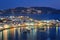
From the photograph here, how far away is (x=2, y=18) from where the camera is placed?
503 inches

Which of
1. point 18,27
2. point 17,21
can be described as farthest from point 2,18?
point 18,27

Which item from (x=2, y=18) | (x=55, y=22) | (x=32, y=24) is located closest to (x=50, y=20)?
(x=55, y=22)

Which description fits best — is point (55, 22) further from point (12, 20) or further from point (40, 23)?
point (12, 20)

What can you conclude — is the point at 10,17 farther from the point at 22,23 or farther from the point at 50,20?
the point at 50,20

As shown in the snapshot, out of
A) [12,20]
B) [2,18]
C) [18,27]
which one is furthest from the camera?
[18,27]

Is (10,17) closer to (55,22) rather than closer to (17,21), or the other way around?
(17,21)

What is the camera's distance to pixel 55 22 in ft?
44.1

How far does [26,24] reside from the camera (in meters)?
14.3

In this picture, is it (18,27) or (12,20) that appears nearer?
(12,20)

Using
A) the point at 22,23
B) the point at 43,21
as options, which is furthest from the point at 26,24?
the point at 43,21

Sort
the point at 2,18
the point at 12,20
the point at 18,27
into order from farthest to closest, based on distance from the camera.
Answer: the point at 18,27 < the point at 12,20 < the point at 2,18

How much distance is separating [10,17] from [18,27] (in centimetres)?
217

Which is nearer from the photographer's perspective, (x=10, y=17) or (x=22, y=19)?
(x=10, y=17)

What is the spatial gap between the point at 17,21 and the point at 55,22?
8.55 feet
